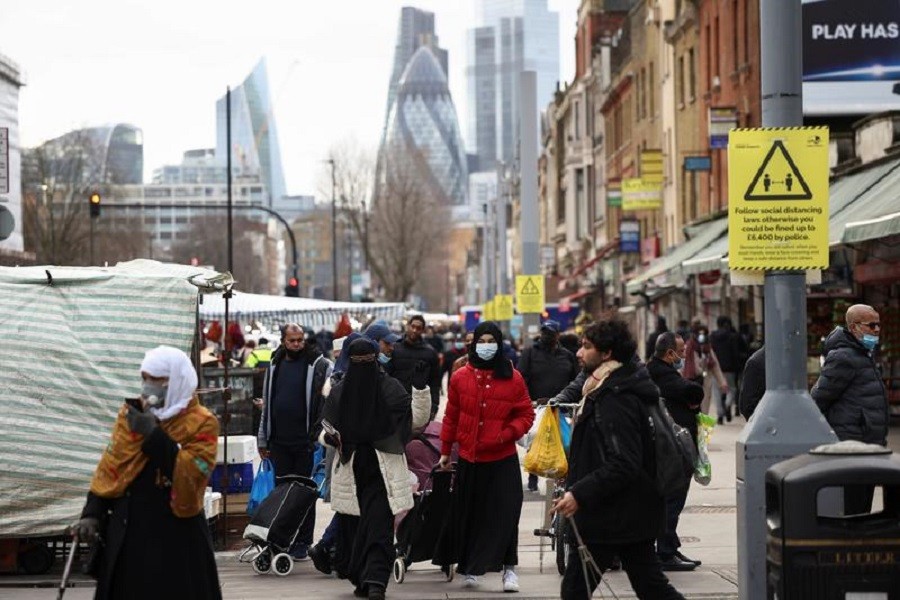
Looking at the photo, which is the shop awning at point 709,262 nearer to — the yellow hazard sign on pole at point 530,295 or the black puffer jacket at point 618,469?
the yellow hazard sign on pole at point 530,295

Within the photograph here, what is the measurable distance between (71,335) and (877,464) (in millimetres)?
7531

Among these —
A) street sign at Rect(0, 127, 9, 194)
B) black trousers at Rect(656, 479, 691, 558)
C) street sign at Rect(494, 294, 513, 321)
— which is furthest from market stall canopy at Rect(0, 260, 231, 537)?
street sign at Rect(494, 294, 513, 321)

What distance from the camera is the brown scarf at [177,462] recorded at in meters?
8.01

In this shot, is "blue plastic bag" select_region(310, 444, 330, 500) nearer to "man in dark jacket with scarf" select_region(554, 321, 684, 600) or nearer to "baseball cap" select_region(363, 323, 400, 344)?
"baseball cap" select_region(363, 323, 400, 344)

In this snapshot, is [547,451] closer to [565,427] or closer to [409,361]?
[565,427]

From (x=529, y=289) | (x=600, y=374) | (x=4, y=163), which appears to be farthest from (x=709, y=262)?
(x=600, y=374)

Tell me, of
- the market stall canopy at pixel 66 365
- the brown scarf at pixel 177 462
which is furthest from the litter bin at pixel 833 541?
the market stall canopy at pixel 66 365

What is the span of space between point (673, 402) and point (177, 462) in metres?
6.07

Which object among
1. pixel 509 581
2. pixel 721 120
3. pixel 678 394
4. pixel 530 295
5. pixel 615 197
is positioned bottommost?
pixel 509 581

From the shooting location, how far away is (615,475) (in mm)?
Result: 8562

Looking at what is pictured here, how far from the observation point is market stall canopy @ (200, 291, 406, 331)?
3494cm

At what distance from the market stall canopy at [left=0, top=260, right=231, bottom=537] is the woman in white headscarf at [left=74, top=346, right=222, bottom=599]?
4.96 metres

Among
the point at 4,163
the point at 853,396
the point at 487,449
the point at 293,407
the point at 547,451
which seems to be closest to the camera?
the point at 853,396

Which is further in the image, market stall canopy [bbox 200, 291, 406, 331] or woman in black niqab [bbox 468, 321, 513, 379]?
market stall canopy [bbox 200, 291, 406, 331]
